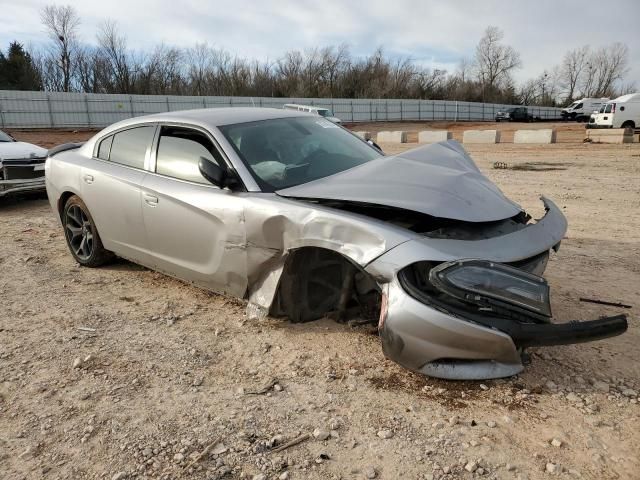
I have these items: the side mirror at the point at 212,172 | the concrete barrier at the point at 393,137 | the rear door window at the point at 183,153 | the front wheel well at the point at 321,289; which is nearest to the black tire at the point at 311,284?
the front wheel well at the point at 321,289

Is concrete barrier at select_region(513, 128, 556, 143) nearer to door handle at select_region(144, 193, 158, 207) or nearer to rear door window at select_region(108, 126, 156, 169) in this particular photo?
rear door window at select_region(108, 126, 156, 169)

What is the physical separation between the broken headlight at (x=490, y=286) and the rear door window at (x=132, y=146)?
282cm

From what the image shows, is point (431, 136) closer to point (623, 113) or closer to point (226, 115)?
point (623, 113)

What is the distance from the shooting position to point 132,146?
4.41m

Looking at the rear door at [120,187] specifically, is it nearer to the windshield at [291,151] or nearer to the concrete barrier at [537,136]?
the windshield at [291,151]

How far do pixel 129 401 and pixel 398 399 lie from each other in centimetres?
146

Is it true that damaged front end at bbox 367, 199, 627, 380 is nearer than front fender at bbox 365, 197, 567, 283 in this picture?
Yes

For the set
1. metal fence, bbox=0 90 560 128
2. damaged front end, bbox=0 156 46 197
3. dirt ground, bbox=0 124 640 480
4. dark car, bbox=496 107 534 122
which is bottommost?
dirt ground, bbox=0 124 640 480

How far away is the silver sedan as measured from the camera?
254cm

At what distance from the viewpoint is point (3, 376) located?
3.04 metres

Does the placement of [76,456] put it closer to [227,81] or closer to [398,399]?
[398,399]

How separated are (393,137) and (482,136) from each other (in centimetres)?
467

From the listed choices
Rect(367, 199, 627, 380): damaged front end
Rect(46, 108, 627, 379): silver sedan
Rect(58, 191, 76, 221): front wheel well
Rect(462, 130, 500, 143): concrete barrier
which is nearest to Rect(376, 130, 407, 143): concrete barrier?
Rect(462, 130, 500, 143): concrete barrier

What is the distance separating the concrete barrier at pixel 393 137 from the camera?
83.8 ft
